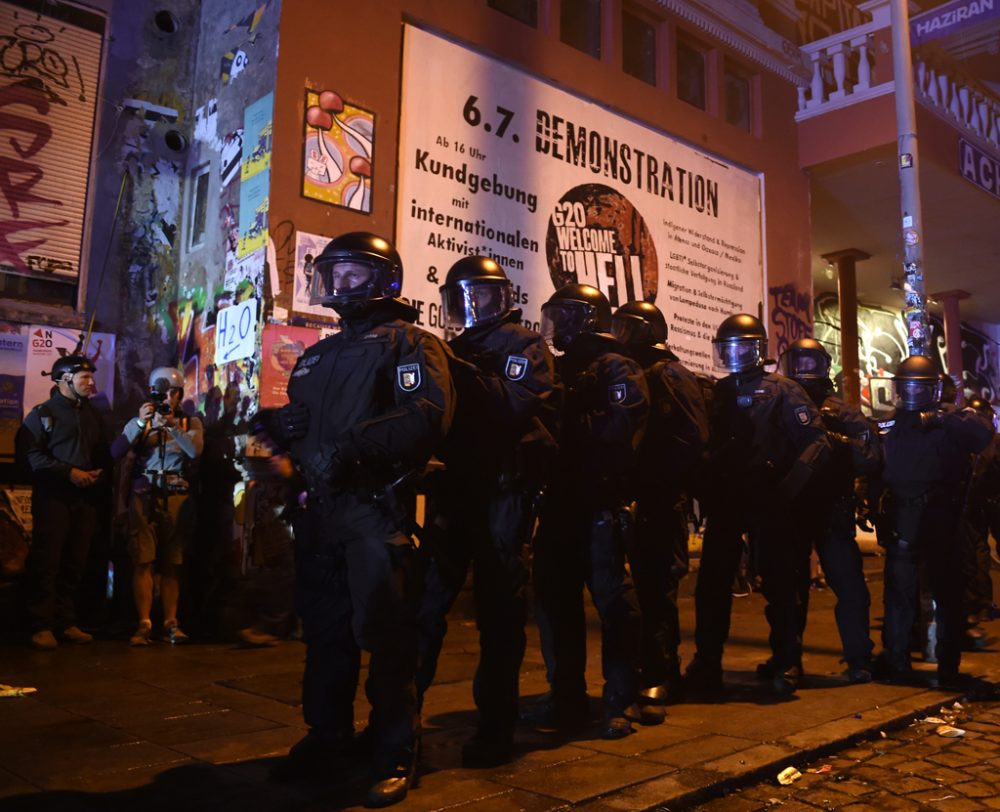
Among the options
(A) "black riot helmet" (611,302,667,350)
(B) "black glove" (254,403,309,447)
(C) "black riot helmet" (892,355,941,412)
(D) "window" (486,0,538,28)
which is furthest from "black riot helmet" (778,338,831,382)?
(D) "window" (486,0,538,28)

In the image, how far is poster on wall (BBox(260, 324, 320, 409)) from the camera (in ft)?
24.1

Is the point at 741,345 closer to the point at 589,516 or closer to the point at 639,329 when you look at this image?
the point at 639,329

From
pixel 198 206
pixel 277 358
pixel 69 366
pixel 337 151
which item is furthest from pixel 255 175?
pixel 69 366

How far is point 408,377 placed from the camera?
3396 mm

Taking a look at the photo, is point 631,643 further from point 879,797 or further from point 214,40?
point 214,40

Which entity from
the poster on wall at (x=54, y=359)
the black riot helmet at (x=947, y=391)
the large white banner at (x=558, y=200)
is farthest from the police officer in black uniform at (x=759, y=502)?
the poster on wall at (x=54, y=359)

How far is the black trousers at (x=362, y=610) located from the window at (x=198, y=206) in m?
5.70

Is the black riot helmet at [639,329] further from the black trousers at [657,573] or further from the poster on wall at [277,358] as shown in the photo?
the poster on wall at [277,358]

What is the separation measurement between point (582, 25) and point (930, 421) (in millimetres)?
6778

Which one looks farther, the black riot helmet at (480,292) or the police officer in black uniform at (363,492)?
the black riot helmet at (480,292)

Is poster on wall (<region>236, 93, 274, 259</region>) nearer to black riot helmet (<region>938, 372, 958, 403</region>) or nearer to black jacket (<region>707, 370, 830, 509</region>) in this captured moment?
black jacket (<region>707, 370, 830, 509</region>)

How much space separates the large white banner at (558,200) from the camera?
8.64m

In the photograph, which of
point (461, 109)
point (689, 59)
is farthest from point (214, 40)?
point (689, 59)

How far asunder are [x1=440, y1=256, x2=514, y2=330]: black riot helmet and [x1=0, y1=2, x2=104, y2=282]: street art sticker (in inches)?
204
